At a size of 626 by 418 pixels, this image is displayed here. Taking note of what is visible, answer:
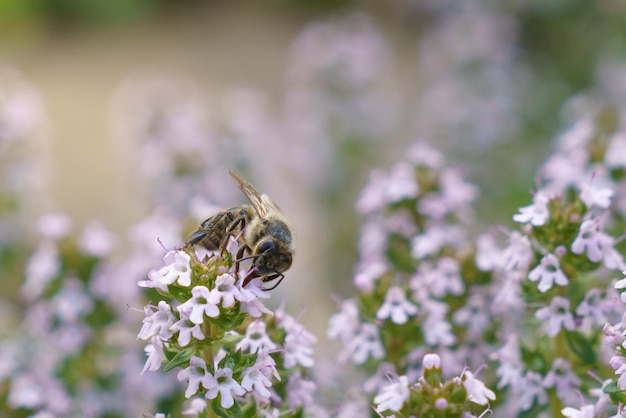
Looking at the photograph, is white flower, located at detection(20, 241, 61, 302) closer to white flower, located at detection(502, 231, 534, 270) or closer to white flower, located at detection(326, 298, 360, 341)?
white flower, located at detection(326, 298, 360, 341)

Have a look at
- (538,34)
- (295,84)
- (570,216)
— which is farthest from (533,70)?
(570,216)

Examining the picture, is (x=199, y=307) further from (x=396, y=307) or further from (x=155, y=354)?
(x=396, y=307)

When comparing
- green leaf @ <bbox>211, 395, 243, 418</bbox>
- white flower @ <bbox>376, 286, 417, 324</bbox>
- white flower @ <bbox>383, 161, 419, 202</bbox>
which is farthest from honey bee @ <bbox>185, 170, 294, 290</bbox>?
white flower @ <bbox>383, 161, 419, 202</bbox>

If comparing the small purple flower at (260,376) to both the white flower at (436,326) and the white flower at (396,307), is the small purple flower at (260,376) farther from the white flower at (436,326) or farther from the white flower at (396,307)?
the white flower at (436,326)

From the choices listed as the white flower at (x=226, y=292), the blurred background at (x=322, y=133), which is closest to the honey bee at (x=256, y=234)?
the white flower at (x=226, y=292)

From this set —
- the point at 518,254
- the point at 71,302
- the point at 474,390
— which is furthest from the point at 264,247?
the point at 71,302

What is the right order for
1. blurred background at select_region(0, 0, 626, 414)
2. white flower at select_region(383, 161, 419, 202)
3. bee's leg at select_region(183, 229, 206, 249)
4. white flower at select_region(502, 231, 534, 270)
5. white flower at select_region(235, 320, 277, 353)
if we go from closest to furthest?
1. white flower at select_region(235, 320, 277, 353)
2. bee's leg at select_region(183, 229, 206, 249)
3. white flower at select_region(502, 231, 534, 270)
4. white flower at select_region(383, 161, 419, 202)
5. blurred background at select_region(0, 0, 626, 414)
